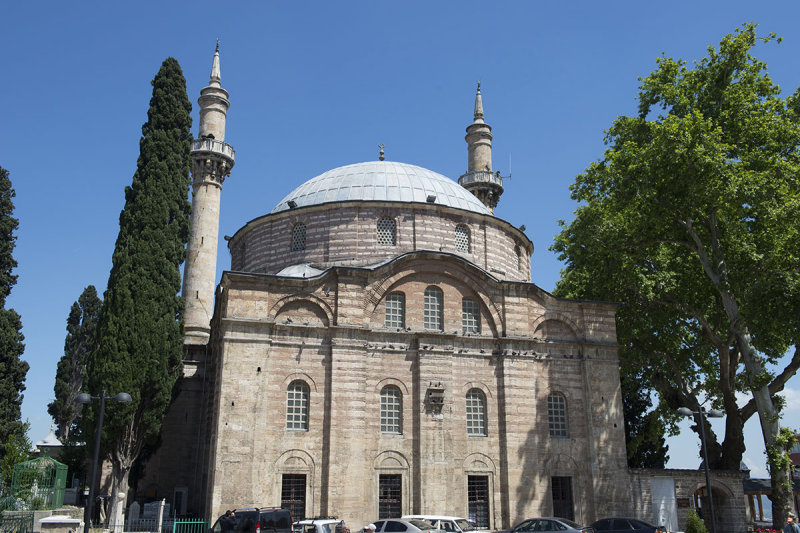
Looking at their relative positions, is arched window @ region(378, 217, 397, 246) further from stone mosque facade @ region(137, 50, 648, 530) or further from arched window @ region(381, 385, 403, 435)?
arched window @ region(381, 385, 403, 435)

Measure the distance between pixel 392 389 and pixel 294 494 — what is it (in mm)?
4482

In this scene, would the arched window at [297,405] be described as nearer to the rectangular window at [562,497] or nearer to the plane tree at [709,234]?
the rectangular window at [562,497]

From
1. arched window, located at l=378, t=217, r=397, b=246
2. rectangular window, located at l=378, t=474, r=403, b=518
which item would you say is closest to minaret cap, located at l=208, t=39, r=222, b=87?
arched window, located at l=378, t=217, r=397, b=246

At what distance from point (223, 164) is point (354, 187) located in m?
8.02

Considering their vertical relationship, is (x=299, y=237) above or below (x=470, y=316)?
above

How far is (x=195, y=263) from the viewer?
98.1ft

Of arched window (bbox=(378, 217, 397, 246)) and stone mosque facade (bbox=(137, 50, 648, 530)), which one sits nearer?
stone mosque facade (bbox=(137, 50, 648, 530))

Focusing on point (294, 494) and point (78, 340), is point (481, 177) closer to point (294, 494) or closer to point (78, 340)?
point (294, 494)

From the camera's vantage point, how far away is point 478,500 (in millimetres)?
21750

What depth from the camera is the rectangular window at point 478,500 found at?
2158cm

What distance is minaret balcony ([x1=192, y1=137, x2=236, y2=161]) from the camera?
105 feet

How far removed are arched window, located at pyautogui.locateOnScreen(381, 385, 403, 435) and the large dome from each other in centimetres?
796

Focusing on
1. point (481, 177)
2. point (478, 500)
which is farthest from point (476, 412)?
point (481, 177)

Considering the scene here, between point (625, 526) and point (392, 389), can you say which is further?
point (392, 389)
